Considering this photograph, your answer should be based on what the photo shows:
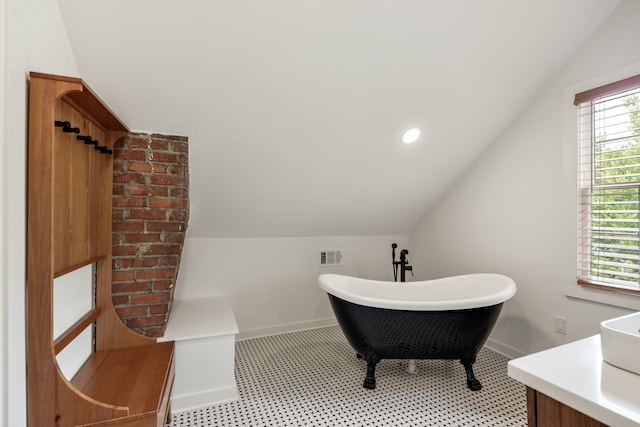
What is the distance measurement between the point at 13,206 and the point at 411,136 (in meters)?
2.34

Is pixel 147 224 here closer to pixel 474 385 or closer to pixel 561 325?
pixel 474 385

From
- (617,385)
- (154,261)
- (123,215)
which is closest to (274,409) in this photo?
(154,261)

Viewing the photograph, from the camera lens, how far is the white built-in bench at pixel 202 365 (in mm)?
1977

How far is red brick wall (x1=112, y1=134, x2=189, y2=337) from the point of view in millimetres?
1927

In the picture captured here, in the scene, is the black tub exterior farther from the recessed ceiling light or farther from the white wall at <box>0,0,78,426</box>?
the white wall at <box>0,0,78,426</box>

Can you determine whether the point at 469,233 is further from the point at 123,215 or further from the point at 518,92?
the point at 123,215

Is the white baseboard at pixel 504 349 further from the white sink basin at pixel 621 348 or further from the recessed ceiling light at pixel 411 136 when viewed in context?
the white sink basin at pixel 621 348

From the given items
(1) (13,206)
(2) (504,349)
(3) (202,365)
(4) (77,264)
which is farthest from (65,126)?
(2) (504,349)

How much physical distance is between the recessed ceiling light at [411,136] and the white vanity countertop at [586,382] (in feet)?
6.09

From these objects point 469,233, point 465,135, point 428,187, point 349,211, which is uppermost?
point 465,135

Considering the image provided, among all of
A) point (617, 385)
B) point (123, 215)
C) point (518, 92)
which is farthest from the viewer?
point (518, 92)

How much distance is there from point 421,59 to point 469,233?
70.3 inches

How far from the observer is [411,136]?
253cm

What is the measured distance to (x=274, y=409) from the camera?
196 centimetres
